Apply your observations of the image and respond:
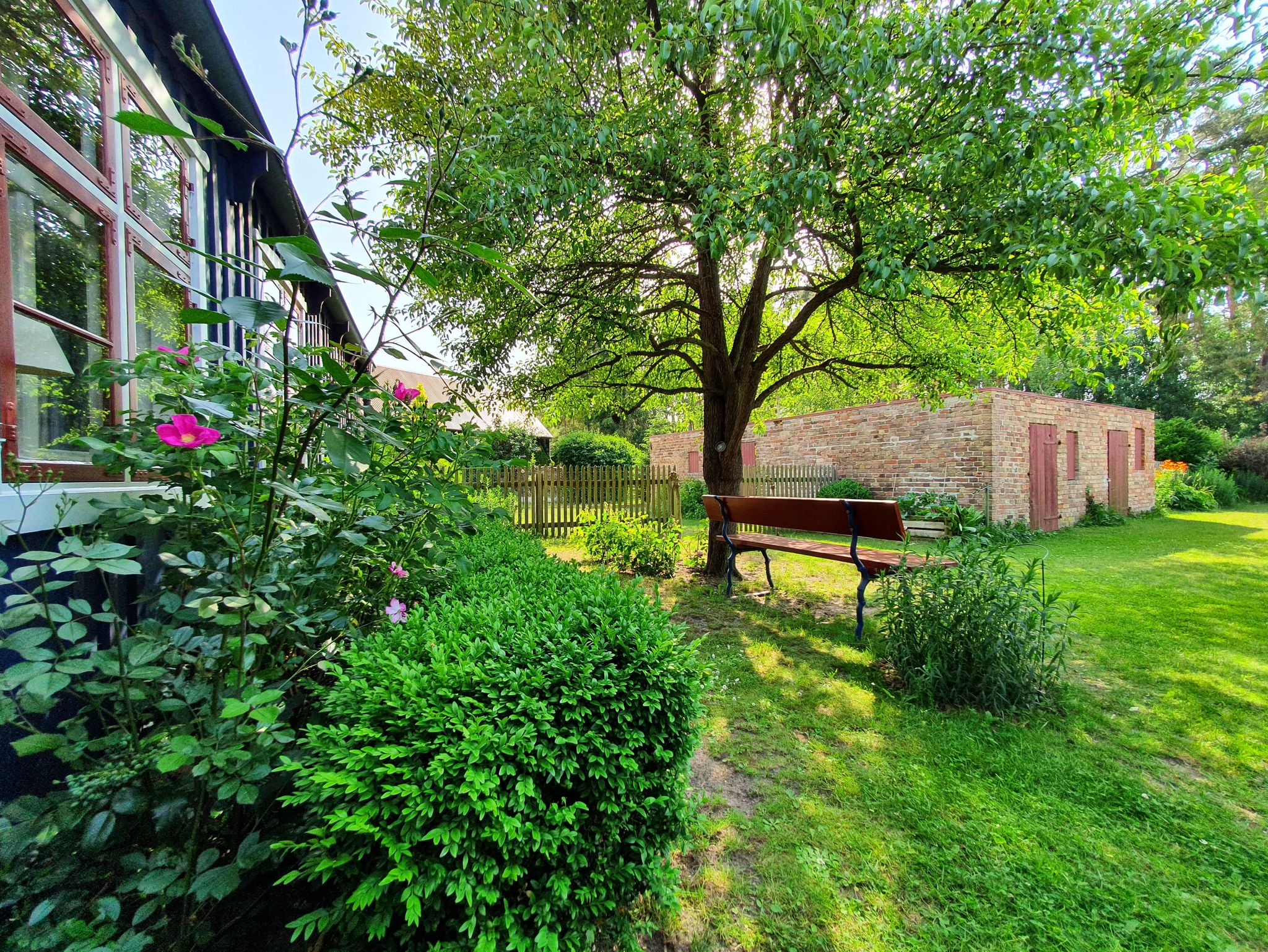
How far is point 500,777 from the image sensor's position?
1.18 metres

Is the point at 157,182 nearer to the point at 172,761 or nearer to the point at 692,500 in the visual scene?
the point at 172,761

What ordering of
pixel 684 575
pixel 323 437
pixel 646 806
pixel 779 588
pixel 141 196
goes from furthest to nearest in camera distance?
pixel 684 575 → pixel 779 588 → pixel 141 196 → pixel 646 806 → pixel 323 437

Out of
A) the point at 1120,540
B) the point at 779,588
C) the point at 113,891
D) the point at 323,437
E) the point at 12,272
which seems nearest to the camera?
the point at 323,437


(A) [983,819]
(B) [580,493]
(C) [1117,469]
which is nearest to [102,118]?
(A) [983,819]

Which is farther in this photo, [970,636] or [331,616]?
[970,636]

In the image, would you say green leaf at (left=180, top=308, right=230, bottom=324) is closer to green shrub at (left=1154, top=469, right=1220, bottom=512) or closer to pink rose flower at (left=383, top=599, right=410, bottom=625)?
pink rose flower at (left=383, top=599, right=410, bottom=625)

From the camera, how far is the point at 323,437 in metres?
1.05

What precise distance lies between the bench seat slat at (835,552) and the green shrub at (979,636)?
0.24 metres

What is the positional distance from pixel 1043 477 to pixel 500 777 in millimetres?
12892

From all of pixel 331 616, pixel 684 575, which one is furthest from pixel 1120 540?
pixel 331 616

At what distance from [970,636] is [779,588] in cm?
287

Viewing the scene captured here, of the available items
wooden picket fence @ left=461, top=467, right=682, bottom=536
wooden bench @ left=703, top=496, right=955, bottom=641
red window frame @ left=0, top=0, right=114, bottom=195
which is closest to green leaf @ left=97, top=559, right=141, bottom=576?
red window frame @ left=0, top=0, right=114, bottom=195

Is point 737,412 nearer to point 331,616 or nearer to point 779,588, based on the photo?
point 779,588

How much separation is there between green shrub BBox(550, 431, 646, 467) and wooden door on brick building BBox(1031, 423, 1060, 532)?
34.0ft
